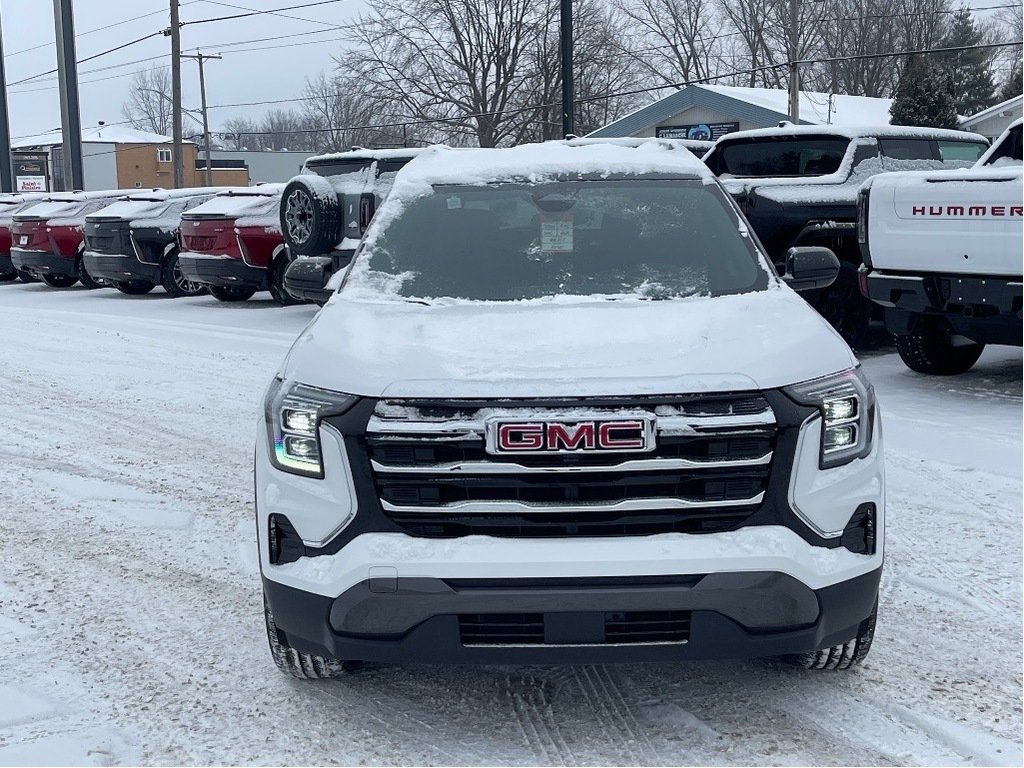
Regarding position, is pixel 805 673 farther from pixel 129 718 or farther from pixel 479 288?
pixel 129 718

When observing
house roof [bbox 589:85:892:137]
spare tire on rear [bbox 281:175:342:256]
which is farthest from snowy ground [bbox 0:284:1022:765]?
house roof [bbox 589:85:892:137]

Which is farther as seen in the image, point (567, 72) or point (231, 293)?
point (567, 72)

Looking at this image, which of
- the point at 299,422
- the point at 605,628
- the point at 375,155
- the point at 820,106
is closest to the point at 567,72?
the point at 375,155

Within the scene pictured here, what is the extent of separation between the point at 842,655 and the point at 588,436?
3.79ft

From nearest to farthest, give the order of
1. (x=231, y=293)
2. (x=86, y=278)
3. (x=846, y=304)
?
1. (x=846, y=304)
2. (x=231, y=293)
3. (x=86, y=278)

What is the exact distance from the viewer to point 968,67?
6300 cm

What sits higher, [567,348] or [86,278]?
[567,348]

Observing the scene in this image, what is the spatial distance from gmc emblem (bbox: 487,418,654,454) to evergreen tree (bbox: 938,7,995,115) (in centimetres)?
6014

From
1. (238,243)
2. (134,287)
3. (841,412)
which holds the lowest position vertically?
(134,287)

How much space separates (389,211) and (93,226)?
13676 millimetres

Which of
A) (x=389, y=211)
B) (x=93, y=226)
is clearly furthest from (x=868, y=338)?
(x=93, y=226)

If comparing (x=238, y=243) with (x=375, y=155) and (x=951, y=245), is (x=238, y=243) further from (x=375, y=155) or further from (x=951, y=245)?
(x=951, y=245)

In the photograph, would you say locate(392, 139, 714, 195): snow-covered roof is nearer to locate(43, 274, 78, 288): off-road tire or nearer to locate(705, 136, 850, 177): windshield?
locate(705, 136, 850, 177): windshield

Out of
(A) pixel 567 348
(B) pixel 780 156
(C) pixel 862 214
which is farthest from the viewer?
(B) pixel 780 156
